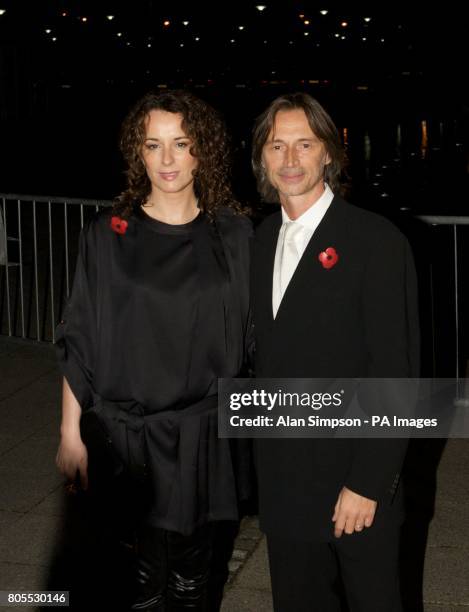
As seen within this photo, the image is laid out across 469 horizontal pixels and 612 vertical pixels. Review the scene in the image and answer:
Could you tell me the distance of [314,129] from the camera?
307 centimetres

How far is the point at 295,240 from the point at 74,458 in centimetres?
111

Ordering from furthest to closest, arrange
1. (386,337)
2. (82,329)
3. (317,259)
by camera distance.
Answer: (82,329) < (317,259) < (386,337)

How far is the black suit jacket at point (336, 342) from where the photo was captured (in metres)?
2.87

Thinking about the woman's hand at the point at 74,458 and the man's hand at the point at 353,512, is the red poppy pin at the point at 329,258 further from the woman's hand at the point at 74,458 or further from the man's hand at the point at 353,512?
the woman's hand at the point at 74,458

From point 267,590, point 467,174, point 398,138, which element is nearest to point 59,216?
point 467,174

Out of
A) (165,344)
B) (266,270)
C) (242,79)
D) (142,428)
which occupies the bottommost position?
(142,428)

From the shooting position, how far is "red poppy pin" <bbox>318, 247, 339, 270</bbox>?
2.94 metres

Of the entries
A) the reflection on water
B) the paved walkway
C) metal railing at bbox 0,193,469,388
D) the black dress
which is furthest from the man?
the reflection on water

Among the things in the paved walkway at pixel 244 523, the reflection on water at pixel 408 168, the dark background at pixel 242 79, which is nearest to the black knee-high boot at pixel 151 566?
the paved walkway at pixel 244 523

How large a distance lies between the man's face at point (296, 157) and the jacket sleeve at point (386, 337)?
32cm

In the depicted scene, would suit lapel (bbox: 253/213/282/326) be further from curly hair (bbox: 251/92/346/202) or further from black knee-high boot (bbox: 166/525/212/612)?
black knee-high boot (bbox: 166/525/212/612)

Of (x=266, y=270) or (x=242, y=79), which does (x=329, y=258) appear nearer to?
(x=266, y=270)

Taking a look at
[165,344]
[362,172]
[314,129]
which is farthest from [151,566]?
[362,172]

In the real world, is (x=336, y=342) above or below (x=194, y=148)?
below
